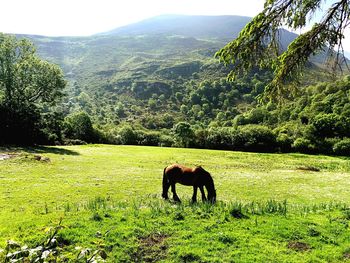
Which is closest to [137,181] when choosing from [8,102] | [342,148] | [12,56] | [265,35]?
[265,35]

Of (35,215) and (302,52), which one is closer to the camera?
(302,52)

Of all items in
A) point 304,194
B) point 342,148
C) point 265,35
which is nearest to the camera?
point 265,35

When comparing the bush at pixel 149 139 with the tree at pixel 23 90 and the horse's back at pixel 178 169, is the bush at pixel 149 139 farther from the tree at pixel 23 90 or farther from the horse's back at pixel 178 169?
the horse's back at pixel 178 169

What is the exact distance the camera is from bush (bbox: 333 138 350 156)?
67.6m

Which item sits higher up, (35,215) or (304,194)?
(35,215)

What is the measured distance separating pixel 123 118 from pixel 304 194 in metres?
148

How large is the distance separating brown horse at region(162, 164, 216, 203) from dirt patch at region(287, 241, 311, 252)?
16.5ft

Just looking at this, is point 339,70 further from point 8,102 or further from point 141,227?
point 8,102

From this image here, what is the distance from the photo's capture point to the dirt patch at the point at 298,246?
986cm

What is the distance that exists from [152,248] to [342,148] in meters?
69.0

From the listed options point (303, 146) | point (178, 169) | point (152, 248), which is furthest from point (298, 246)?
point (303, 146)

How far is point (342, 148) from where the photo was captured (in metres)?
68.0

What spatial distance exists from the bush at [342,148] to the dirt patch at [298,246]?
6581 centimetres

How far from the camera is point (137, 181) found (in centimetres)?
2394
